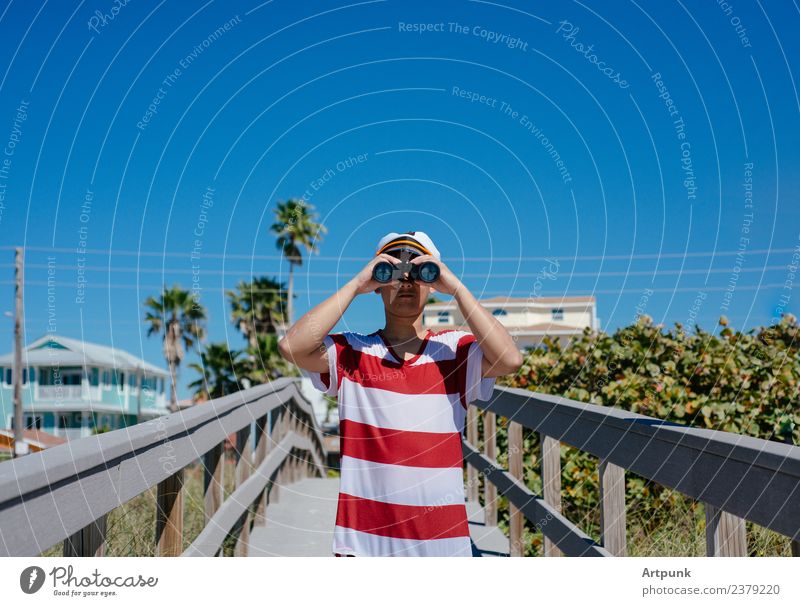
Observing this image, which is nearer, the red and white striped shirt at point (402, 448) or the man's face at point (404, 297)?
the red and white striped shirt at point (402, 448)

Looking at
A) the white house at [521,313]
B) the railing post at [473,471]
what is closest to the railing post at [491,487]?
the white house at [521,313]

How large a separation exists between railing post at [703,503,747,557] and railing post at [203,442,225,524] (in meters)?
2.25

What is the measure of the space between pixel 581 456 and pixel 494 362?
3500 millimetres

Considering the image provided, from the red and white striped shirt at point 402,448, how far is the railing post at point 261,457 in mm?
3550

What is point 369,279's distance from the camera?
228 cm

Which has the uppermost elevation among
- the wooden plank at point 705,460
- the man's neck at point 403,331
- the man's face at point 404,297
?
the man's face at point 404,297

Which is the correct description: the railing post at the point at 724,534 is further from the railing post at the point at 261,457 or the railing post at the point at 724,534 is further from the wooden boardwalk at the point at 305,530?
the railing post at the point at 261,457

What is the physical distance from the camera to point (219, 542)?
3.66m

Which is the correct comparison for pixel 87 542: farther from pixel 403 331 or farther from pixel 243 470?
pixel 243 470

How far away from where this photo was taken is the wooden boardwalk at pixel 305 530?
16.3 ft

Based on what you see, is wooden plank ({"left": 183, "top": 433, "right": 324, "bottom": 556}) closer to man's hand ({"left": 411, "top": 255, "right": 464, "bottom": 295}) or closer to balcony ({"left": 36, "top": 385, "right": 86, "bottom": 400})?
balcony ({"left": 36, "top": 385, "right": 86, "bottom": 400})

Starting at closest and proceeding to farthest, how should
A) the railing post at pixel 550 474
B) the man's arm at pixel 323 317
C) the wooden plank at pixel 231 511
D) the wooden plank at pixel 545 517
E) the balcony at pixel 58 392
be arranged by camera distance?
the man's arm at pixel 323 317 < the wooden plank at pixel 545 517 < the wooden plank at pixel 231 511 < the railing post at pixel 550 474 < the balcony at pixel 58 392

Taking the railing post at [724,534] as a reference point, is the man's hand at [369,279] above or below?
above
